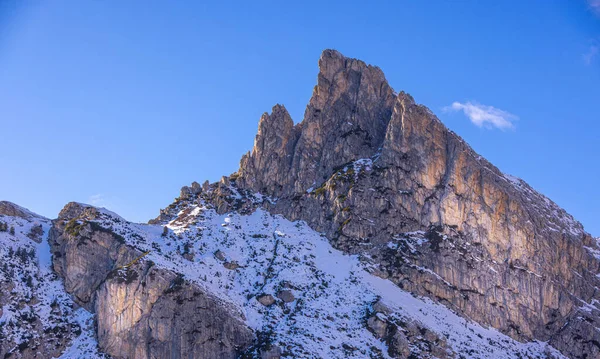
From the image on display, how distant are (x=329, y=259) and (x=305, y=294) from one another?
14836 mm

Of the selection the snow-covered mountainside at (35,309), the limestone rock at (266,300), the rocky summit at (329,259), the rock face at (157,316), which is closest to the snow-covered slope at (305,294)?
the limestone rock at (266,300)

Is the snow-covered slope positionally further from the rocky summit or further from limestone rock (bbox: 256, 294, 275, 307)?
the rocky summit

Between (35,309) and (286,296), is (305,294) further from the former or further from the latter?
(35,309)

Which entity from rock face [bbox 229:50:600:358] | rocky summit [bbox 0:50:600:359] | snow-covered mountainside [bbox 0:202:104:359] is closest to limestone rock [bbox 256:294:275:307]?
rocky summit [bbox 0:50:600:359]

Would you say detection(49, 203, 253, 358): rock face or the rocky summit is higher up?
the rocky summit

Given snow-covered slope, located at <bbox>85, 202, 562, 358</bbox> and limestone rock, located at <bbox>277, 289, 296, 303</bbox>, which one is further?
limestone rock, located at <bbox>277, 289, 296, 303</bbox>

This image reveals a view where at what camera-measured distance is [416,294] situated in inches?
5531

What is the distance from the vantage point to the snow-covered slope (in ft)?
402

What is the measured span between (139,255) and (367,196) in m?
50.1

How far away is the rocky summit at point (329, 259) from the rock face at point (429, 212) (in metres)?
0.34

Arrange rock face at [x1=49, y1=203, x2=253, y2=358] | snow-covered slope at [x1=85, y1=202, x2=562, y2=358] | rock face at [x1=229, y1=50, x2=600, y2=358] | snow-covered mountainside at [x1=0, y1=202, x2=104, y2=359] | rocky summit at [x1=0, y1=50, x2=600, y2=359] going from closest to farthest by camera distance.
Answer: rock face at [x1=49, y1=203, x2=253, y2=358]
snow-covered mountainside at [x1=0, y1=202, x2=104, y2=359]
rocky summit at [x1=0, y1=50, x2=600, y2=359]
snow-covered slope at [x1=85, y1=202, x2=562, y2=358]
rock face at [x1=229, y1=50, x2=600, y2=358]

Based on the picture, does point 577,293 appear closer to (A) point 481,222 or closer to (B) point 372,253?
(A) point 481,222

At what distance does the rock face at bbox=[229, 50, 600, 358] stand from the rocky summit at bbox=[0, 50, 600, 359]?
1.12 feet

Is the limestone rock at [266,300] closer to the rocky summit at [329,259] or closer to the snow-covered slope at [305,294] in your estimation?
the snow-covered slope at [305,294]
